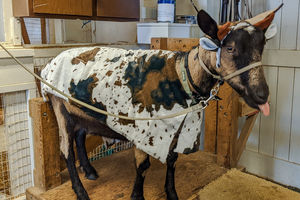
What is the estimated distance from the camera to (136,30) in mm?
2350

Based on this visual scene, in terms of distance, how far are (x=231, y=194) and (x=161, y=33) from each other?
3.72 ft

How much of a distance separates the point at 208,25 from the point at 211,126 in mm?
883

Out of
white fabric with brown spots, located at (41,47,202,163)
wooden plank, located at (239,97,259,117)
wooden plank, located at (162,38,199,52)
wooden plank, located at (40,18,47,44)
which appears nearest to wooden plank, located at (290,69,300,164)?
wooden plank, located at (239,97,259,117)

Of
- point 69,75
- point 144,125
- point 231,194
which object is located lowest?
point 231,194

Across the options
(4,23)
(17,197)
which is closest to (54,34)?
(4,23)

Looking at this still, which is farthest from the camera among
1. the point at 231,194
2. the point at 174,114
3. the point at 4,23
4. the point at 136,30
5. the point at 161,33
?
the point at 136,30

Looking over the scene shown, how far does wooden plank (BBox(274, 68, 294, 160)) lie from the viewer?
2027 mm

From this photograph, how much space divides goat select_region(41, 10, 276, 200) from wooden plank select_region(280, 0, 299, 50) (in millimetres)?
1067

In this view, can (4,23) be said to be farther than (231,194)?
Yes

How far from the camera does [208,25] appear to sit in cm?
99

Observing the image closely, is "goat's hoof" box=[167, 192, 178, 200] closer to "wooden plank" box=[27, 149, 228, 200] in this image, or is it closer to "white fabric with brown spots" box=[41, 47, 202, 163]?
"wooden plank" box=[27, 149, 228, 200]

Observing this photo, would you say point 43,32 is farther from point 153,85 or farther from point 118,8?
point 153,85

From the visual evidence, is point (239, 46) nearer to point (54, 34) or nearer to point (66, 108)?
point (66, 108)

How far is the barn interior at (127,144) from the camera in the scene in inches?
58.0
